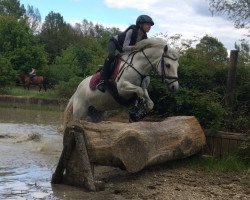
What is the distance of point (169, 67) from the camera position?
26.6ft

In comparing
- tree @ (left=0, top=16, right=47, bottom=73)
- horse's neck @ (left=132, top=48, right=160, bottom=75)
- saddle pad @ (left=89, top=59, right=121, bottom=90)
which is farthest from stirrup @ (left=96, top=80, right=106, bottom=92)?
tree @ (left=0, top=16, right=47, bottom=73)

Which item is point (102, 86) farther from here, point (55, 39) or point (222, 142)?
point (55, 39)

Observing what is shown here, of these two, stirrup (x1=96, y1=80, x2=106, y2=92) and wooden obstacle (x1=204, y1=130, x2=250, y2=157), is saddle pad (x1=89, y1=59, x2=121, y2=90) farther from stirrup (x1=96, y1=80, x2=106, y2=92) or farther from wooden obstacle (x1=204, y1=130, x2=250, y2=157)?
wooden obstacle (x1=204, y1=130, x2=250, y2=157)

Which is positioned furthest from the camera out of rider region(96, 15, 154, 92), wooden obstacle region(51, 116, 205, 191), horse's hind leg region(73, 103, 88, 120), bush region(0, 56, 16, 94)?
bush region(0, 56, 16, 94)

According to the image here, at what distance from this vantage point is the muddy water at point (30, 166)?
20.0 feet

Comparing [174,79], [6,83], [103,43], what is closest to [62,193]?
[174,79]

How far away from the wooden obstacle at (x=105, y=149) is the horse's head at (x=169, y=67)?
0.84m

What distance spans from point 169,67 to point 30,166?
2900 millimetres

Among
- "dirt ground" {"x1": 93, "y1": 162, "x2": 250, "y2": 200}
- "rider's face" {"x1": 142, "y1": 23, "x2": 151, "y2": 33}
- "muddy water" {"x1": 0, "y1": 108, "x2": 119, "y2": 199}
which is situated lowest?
"muddy water" {"x1": 0, "y1": 108, "x2": 119, "y2": 199}

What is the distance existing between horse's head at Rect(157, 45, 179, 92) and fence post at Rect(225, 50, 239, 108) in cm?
168

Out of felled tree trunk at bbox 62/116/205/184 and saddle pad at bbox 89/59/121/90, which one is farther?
saddle pad at bbox 89/59/121/90

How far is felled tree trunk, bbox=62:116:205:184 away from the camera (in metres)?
6.66

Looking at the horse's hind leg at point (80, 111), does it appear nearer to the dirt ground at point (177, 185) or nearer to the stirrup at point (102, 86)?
the stirrup at point (102, 86)

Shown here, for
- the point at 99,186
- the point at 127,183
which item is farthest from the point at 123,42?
the point at 99,186
